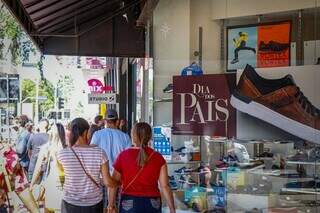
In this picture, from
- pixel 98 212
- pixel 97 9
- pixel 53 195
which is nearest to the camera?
pixel 98 212

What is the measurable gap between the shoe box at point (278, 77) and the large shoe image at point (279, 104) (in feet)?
0.13

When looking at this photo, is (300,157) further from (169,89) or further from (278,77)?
(169,89)

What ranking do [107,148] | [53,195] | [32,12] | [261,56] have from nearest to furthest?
[261,56] → [107,148] → [32,12] → [53,195]

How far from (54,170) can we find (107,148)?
5.73 meters

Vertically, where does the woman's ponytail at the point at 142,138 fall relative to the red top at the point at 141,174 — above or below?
above

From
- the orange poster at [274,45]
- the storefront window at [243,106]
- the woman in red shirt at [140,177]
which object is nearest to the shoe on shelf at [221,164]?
the storefront window at [243,106]

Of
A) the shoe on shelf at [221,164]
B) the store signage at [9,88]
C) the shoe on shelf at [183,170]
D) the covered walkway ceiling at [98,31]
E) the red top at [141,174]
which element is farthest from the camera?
the store signage at [9,88]

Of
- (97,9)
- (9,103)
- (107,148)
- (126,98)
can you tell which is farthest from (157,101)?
(126,98)

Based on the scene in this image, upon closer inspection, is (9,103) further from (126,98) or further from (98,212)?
(98,212)

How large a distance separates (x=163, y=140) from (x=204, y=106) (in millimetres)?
1191

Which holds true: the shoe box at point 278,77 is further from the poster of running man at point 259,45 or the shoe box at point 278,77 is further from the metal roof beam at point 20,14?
the metal roof beam at point 20,14

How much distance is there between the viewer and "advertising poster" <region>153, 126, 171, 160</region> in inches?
280

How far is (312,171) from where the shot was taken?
526 cm

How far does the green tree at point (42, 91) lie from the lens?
43.1 feet
